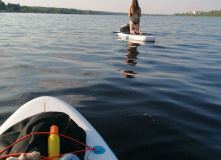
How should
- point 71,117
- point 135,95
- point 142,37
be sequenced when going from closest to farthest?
point 71,117 → point 135,95 → point 142,37

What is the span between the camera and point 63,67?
7.09 m

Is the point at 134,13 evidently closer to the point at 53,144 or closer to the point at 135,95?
the point at 135,95

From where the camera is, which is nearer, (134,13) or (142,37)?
(142,37)

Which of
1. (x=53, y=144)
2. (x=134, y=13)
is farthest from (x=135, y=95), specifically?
(x=134, y=13)

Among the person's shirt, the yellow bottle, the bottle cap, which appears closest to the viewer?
the yellow bottle

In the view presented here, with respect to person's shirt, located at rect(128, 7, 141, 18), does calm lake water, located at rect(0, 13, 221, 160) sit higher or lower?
lower

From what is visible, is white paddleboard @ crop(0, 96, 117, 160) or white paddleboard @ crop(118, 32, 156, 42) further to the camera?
white paddleboard @ crop(118, 32, 156, 42)

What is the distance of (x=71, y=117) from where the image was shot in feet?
9.50

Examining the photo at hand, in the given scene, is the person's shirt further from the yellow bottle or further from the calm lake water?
the yellow bottle

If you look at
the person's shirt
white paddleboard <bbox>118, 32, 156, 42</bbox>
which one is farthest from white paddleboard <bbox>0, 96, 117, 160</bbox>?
the person's shirt

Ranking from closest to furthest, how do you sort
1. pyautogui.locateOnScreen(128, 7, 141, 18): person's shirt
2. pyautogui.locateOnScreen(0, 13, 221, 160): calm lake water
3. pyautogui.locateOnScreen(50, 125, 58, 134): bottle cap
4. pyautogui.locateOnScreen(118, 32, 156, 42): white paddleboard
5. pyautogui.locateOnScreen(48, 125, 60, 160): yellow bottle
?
pyautogui.locateOnScreen(48, 125, 60, 160): yellow bottle, pyautogui.locateOnScreen(50, 125, 58, 134): bottle cap, pyautogui.locateOnScreen(0, 13, 221, 160): calm lake water, pyautogui.locateOnScreen(118, 32, 156, 42): white paddleboard, pyautogui.locateOnScreen(128, 7, 141, 18): person's shirt

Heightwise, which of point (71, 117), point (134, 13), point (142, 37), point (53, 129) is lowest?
point (71, 117)

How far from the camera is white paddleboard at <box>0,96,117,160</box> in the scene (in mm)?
2270

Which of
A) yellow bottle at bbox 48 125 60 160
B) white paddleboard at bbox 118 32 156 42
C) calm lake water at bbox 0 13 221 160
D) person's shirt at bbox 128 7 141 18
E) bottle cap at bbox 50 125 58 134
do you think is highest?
person's shirt at bbox 128 7 141 18
